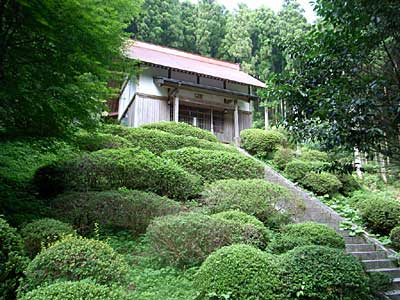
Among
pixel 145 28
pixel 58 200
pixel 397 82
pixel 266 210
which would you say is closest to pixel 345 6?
pixel 397 82

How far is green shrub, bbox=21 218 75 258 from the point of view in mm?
→ 4562

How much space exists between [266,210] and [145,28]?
26549 millimetres

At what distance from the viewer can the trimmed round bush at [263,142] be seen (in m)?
15.4

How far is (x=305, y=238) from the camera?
614cm

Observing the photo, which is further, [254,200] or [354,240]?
[354,240]

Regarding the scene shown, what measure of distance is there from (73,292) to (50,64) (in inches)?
159

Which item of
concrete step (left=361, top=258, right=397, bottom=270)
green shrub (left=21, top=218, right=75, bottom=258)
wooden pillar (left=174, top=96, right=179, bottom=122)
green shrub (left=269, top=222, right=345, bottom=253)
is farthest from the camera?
wooden pillar (left=174, top=96, right=179, bottom=122)

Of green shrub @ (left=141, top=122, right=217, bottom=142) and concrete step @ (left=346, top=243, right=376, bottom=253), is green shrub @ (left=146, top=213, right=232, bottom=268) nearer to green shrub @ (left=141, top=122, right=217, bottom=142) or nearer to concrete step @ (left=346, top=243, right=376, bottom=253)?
concrete step @ (left=346, top=243, right=376, bottom=253)

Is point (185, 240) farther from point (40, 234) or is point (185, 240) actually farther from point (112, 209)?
point (40, 234)

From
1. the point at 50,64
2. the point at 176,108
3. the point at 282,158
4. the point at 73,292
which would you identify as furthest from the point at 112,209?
the point at 176,108

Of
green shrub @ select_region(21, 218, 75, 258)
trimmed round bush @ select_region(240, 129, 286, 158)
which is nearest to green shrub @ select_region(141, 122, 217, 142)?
trimmed round bush @ select_region(240, 129, 286, 158)

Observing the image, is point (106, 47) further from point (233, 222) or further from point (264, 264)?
point (264, 264)

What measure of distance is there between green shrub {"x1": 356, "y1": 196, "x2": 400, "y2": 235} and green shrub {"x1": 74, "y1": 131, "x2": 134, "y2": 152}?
23.4 ft

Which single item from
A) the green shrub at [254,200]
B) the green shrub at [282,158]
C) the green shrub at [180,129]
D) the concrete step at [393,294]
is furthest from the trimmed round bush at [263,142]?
the concrete step at [393,294]
